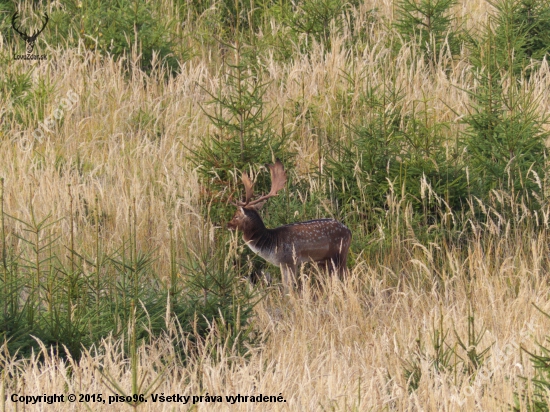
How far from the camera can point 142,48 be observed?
32.9 feet

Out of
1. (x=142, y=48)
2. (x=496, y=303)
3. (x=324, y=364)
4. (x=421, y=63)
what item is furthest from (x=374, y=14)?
(x=324, y=364)

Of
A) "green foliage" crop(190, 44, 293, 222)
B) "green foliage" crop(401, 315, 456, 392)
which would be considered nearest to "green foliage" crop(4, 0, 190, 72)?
"green foliage" crop(190, 44, 293, 222)

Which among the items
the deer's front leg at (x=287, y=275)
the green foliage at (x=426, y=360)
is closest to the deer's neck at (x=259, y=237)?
the deer's front leg at (x=287, y=275)

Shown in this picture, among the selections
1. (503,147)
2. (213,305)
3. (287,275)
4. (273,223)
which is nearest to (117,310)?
(213,305)

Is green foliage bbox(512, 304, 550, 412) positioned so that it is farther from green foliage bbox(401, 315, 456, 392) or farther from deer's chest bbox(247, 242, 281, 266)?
deer's chest bbox(247, 242, 281, 266)

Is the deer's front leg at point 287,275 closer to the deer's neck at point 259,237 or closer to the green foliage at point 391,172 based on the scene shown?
the deer's neck at point 259,237

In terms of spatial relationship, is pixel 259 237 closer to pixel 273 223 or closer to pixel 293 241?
pixel 293 241

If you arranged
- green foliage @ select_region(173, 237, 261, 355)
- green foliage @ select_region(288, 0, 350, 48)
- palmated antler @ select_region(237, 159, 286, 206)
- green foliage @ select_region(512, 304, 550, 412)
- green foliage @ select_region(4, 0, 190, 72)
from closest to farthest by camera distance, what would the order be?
green foliage @ select_region(512, 304, 550, 412)
green foliage @ select_region(173, 237, 261, 355)
palmated antler @ select_region(237, 159, 286, 206)
green foliage @ select_region(4, 0, 190, 72)
green foliage @ select_region(288, 0, 350, 48)

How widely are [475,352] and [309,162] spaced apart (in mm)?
3272

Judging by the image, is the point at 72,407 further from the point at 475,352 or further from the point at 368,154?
the point at 368,154

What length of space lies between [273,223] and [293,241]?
3.14 feet

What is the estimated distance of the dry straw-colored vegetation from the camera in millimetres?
4629

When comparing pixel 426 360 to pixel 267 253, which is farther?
pixel 267 253

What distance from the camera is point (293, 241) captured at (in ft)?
20.2
